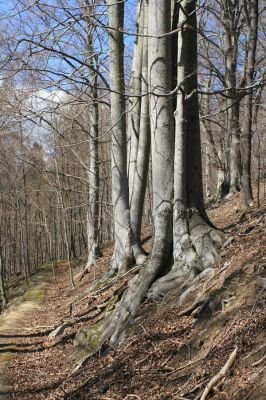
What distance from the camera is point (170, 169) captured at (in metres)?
7.97

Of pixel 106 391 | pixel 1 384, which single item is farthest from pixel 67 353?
pixel 106 391

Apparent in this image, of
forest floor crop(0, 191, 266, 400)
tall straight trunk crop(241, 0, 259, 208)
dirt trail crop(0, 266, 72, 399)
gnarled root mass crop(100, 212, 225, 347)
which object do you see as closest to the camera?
forest floor crop(0, 191, 266, 400)

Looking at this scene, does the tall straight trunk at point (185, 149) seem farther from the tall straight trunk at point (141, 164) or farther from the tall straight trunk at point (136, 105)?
the tall straight trunk at point (136, 105)

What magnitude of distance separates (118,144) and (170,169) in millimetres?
3877

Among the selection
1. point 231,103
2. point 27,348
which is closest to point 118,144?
point 27,348

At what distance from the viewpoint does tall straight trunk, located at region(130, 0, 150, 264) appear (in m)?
10.6

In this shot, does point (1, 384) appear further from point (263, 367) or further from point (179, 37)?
point (179, 37)

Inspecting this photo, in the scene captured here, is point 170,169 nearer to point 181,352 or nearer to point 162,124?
point 162,124

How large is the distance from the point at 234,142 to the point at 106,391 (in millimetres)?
13194

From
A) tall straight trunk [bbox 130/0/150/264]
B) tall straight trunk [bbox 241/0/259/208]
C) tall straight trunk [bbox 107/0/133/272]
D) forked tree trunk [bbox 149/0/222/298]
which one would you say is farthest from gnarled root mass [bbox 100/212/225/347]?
tall straight trunk [bbox 241/0/259/208]

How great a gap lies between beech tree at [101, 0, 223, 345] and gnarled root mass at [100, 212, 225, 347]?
0.02 meters

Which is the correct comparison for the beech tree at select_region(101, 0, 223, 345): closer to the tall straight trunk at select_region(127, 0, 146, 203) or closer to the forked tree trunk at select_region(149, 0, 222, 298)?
the forked tree trunk at select_region(149, 0, 222, 298)

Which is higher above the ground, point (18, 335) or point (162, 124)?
point (162, 124)

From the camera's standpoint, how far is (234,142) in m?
17.3
